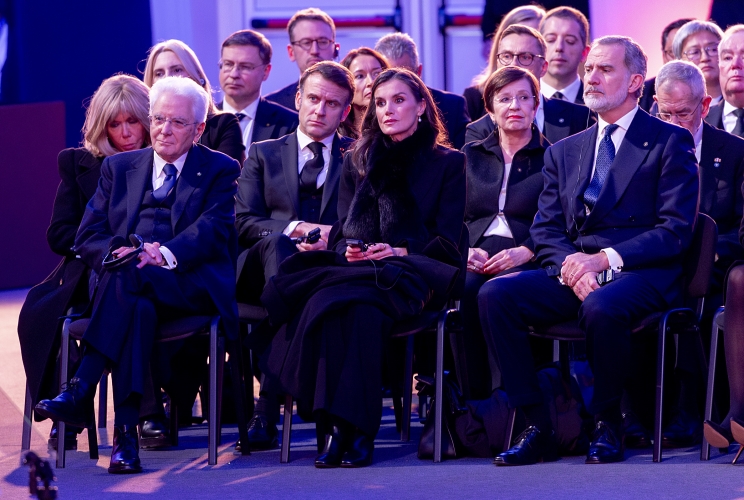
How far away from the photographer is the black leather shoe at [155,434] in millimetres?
4660

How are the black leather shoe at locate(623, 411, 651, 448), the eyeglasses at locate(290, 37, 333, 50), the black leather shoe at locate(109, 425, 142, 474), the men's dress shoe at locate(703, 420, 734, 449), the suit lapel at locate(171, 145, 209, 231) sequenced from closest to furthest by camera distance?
1. the men's dress shoe at locate(703, 420, 734, 449)
2. the black leather shoe at locate(109, 425, 142, 474)
3. the black leather shoe at locate(623, 411, 651, 448)
4. the suit lapel at locate(171, 145, 209, 231)
5. the eyeglasses at locate(290, 37, 333, 50)

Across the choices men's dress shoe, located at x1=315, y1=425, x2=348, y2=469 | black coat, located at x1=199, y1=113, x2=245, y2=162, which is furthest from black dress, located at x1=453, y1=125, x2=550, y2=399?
black coat, located at x1=199, y1=113, x2=245, y2=162

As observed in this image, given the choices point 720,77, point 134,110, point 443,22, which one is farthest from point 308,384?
point 443,22

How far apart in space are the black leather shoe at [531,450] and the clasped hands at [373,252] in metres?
0.80

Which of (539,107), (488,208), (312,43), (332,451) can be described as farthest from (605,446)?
(312,43)

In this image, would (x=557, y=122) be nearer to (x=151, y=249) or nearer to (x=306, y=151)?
(x=306, y=151)

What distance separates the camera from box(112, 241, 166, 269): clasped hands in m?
4.27

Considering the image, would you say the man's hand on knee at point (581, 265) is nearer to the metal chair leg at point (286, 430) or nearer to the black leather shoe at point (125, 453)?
the metal chair leg at point (286, 430)

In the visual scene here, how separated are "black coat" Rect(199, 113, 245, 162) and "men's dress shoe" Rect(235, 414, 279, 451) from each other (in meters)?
1.30

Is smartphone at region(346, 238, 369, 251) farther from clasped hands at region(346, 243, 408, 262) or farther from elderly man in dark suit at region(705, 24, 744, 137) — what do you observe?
elderly man in dark suit at region(705, 24, 744, 137)

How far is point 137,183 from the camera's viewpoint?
15.1ft

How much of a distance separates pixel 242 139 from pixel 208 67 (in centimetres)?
316

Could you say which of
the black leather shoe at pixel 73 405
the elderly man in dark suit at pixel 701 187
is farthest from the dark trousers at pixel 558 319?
the black leather shoe at pixel 73 405

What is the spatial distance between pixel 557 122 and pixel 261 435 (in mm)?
1969
